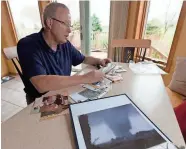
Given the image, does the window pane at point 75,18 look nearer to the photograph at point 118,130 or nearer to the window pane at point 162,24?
the window pane at point 162,24

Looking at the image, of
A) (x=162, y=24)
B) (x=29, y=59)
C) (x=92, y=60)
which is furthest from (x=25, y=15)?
(x=162, y=24)

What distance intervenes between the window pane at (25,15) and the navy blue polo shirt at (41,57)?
1.86 m

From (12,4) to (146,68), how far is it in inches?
115

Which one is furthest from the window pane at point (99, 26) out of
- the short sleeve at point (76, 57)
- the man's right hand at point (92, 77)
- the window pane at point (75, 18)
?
the man's right hand at point (92, 77)

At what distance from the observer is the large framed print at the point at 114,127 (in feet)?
1.76

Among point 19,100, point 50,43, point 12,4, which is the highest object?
point 12,4

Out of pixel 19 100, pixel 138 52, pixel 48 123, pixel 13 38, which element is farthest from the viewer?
pixel 13 38

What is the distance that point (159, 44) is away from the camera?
2.26 m

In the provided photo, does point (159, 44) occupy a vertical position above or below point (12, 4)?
below

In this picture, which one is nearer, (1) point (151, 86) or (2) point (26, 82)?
(1) point (151, 86)

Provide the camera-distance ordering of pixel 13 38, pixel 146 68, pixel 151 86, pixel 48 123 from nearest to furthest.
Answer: pixel 48 123 → pixel 151 86 → pixel 146 68 → pixel 13 38

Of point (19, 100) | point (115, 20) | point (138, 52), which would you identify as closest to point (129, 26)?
point (115, 20)

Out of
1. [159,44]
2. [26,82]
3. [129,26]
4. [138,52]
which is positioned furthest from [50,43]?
[159,44]

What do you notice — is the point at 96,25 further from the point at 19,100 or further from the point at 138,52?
the point at 19,100
